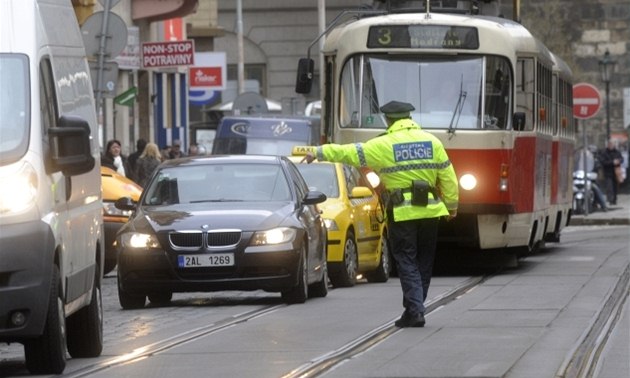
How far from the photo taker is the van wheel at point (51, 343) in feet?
36.9

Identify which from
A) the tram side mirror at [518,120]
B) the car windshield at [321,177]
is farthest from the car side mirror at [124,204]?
the tram side mirror at [518,120]

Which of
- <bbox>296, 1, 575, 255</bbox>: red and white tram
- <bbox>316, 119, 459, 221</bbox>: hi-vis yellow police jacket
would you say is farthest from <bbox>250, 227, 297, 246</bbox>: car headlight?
<bbox>296, 1, 575, 255</bbox>: red and white tram

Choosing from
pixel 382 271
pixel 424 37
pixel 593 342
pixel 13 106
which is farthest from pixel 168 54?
pixel 13 106

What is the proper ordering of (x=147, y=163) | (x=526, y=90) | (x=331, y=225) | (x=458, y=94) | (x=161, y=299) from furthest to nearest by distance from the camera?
(x=147, y=163) → (x=526, y=90) → (x=458, y=94) → (x=331, y=225) → (x=161, y=299)

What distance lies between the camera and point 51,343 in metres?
11.4

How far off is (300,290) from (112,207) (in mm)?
5943

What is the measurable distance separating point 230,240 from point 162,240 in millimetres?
617

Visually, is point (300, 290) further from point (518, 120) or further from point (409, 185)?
point (518, 120)

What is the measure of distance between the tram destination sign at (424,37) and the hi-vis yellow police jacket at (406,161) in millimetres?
8374

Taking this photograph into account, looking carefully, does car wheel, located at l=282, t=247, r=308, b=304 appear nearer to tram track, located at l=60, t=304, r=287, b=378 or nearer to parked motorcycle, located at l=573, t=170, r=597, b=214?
tram track, located at l=60, t=304, r=287, b=378

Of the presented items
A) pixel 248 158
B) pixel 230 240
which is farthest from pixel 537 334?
pixel 248 158

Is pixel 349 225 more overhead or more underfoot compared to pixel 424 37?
more underfoot

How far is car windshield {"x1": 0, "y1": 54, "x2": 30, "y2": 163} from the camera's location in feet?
36.3

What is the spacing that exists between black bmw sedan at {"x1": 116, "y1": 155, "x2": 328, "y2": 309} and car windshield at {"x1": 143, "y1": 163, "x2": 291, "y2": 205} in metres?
0.02
